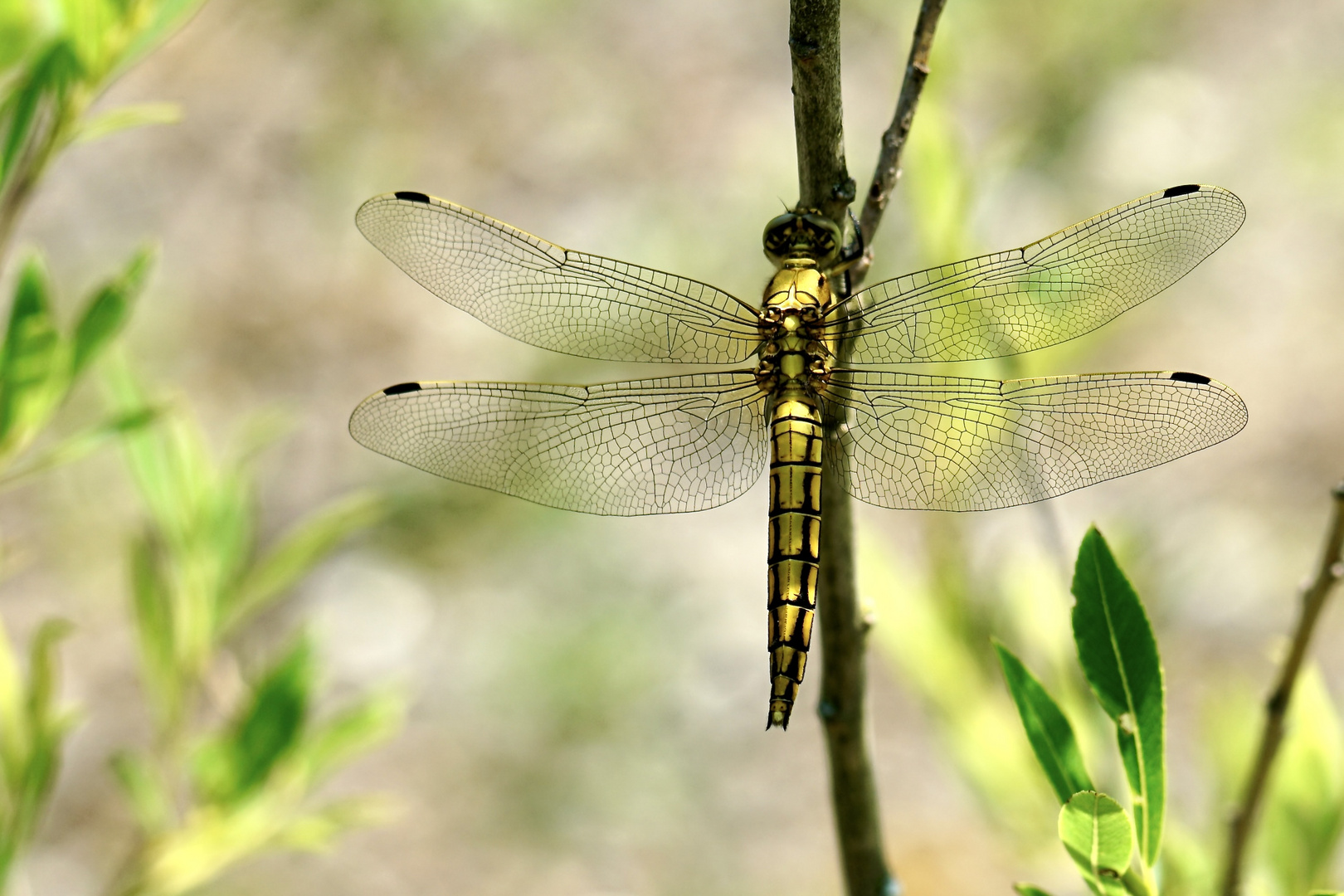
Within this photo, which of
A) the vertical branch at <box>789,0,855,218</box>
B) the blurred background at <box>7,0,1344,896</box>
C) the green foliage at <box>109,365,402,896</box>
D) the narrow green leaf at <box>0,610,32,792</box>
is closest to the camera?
the vertical branch at <box>789,0,855,218</box>

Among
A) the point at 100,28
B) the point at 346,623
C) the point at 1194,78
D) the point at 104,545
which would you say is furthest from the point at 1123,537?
the point at 1194,78

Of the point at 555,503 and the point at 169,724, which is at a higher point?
the point at 555,503

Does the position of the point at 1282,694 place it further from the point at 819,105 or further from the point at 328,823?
the point at 328,823

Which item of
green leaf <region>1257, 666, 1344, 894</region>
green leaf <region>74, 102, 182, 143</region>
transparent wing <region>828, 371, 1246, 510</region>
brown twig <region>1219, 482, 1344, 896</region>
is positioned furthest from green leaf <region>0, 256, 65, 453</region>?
green leaf <region>1257, 666, 1344, 894</region>

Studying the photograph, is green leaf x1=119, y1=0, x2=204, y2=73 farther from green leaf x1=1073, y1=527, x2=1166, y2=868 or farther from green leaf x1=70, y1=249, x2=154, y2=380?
green leaf x1=1073, y1=527, x2=1166, y2=868

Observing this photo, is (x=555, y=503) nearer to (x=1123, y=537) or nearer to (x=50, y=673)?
(x=50, y=673)

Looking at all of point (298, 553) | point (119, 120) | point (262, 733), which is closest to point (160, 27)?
point (119, 120)

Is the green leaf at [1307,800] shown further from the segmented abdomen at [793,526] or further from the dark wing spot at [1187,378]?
the segmented abdomen at [793,526]
